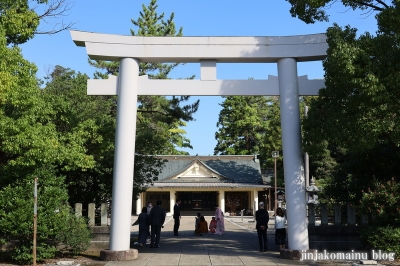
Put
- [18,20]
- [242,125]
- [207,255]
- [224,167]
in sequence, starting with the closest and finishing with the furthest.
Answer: [18,20] < [207,255] < [224,167] < [242,125]

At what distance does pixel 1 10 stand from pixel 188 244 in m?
10.0

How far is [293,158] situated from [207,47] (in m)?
3.96

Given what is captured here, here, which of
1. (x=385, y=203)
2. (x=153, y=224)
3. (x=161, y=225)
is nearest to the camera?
(x=385, y=203)

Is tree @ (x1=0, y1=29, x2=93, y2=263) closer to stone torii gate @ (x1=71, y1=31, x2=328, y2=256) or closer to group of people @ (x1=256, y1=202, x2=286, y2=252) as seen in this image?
stone torii gate @ (x1=71, y1=31, x2=328, y2=256)

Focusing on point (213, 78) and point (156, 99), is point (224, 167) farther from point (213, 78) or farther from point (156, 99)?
point (213, 78)

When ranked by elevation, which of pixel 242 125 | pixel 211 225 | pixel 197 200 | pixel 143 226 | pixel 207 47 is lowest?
pixel 211 225

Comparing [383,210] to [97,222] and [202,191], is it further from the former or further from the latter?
[202,191]

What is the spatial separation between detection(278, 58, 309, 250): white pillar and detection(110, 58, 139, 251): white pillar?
4274mm

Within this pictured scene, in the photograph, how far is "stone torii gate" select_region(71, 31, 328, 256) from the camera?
13.0 metres

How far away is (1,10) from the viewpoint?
41.7 feet

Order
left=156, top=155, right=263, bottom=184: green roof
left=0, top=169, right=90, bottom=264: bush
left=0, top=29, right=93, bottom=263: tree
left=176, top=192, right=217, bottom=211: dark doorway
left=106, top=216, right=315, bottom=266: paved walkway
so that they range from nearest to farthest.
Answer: left=0, top=29, right=93, bottom=263: tree < left=0, top=169, right=90, bottom=264: bush < left=106, top=216, right=315, bottom=266: paved walkway < left=176, top=192, right=217, bottom=211: dark doorway < left=156, top=155, right=263, bottom=184: green roof

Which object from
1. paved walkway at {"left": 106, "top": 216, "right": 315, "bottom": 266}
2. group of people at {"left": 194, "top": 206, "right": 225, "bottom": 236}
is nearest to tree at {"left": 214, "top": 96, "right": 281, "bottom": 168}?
group of people at {"left": 194, "top": 206, "right": 225, "bottom": 236}

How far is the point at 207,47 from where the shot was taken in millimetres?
13336

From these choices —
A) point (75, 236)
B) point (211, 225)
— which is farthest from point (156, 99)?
point (75, 236)
